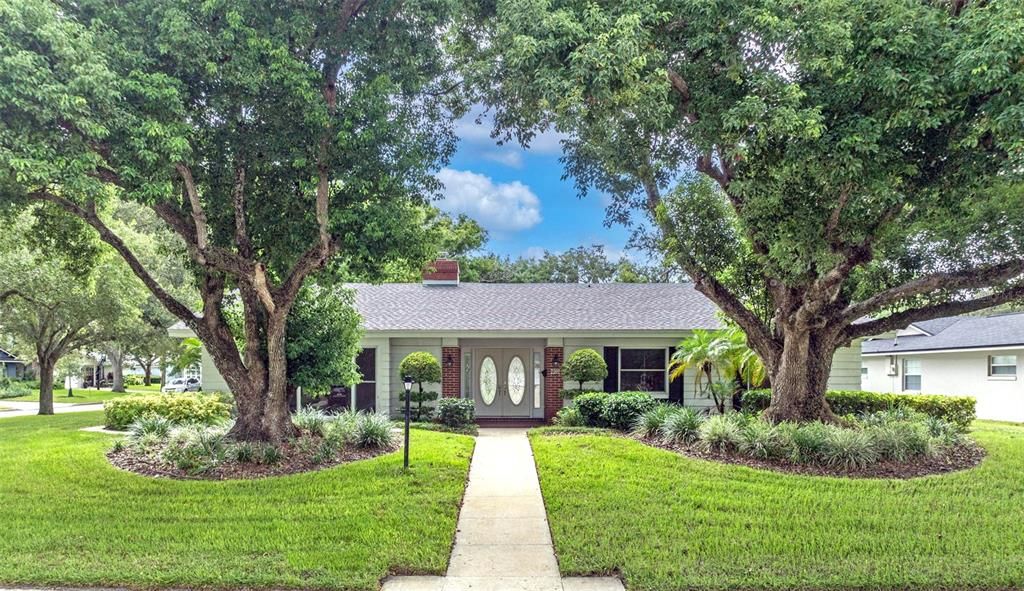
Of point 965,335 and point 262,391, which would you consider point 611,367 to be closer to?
point 262,391

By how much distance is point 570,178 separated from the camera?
11070mm

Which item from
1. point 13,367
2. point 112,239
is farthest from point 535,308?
point 13,367

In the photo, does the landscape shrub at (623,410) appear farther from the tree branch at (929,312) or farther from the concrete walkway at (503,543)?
the tree branch at (929,312)

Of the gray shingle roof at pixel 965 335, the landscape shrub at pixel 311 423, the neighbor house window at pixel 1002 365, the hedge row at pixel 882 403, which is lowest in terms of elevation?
the hedge row at pixel 882 403

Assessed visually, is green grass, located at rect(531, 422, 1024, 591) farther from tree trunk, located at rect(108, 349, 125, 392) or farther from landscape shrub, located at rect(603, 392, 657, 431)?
tree trunk, located at rect(108, 349, 125, 392)

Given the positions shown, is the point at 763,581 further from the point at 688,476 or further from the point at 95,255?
the point at 95,255

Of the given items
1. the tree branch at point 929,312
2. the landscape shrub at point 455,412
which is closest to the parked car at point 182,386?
the landscape shrub at point 455,412

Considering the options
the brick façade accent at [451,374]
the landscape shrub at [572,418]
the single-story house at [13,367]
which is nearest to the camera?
the landscape shrub at [572,418]

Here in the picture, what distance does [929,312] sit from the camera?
10.0 meters

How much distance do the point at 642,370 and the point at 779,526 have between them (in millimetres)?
9899

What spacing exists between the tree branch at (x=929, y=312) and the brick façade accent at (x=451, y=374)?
9181 mm

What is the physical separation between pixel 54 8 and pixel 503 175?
502 inches

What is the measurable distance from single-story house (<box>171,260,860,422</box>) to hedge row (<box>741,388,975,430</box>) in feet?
4.61

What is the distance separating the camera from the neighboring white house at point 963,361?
65.4 feet
